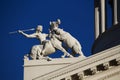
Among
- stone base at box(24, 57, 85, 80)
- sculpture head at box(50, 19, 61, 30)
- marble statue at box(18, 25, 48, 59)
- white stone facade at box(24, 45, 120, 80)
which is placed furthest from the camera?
sculpture head at box(50, 19, 61, 30)

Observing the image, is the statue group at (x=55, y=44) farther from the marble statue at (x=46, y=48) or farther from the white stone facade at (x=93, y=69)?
the white stone facade at (x=93, y=69)

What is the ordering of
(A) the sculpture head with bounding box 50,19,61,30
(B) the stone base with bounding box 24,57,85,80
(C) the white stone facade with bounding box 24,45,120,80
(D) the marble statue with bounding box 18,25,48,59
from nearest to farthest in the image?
(C) the white stone facade with bounding box 24,45,120,80
(B) the stone base with bounding box 24,57,85,80
(D) the marble statue with bounding box 18,25,48,59
(A) the sculpture head with bounding box 50,19,61,30

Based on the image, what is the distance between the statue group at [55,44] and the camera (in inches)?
1448

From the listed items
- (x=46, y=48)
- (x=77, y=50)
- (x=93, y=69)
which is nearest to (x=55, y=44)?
(x=46, y=48)

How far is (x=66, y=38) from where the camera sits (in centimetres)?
3722

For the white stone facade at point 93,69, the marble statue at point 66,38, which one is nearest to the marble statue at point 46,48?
the marble statue at point 66,38

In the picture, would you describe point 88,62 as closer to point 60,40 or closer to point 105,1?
point 60,40

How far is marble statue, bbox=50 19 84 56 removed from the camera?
36750 millimetres

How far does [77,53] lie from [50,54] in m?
1.35

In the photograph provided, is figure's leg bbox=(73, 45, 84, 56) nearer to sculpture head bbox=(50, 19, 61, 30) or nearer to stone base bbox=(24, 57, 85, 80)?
stone base bbox=(24, 57, 85, 80)

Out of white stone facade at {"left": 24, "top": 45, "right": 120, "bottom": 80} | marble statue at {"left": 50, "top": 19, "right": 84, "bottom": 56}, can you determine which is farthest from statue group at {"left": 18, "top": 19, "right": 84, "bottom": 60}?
white stone facade at {"left": 24, "top": 45, "right": 120, "bottom": 80}

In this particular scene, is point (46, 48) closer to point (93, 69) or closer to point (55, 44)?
point (55, 44)

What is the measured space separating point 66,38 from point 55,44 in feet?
1.99

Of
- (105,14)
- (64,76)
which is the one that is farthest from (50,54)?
(105,14)
